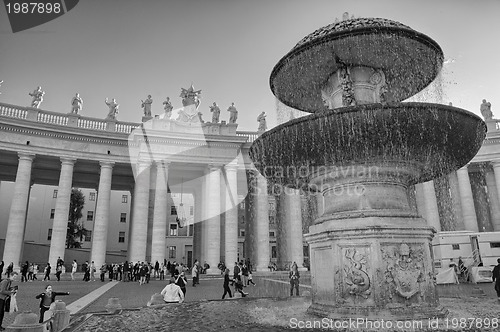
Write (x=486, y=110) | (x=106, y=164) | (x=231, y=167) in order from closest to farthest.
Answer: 1. (x=106, y=164)
2. (x=231, y=167)
3. (x=486, y=110)

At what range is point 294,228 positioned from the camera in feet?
111

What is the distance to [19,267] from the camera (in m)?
27.9

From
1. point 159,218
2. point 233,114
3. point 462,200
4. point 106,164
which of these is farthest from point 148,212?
point 462,200

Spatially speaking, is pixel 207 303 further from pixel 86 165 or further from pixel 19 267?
pixel 86 165

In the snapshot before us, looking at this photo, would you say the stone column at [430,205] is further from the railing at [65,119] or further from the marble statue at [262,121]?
the railing at [65,119]

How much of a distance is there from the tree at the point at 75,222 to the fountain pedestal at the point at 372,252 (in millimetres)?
55002

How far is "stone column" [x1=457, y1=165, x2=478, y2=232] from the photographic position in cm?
3247

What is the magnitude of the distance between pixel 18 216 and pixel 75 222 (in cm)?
3000

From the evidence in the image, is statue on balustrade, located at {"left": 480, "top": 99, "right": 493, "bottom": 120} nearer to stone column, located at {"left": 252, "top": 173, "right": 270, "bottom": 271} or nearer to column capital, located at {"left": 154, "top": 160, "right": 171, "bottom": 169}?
stone column, located at {"left": 252, "top": 173, "right": 270, "bottom": 271}

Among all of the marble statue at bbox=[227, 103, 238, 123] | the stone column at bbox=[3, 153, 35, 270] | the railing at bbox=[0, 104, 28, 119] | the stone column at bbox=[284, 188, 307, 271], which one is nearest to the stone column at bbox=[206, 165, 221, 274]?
the marble statue at bbox=[227, 103, 238, 123]

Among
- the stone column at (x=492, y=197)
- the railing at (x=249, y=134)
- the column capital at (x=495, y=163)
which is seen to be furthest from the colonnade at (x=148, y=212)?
the stone column at (x=492, y=197)

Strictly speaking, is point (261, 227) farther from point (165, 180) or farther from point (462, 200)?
Answer: point (462, 200)

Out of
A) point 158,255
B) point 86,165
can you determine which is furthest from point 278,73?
point 86,165

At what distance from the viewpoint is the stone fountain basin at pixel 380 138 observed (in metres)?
5.94
